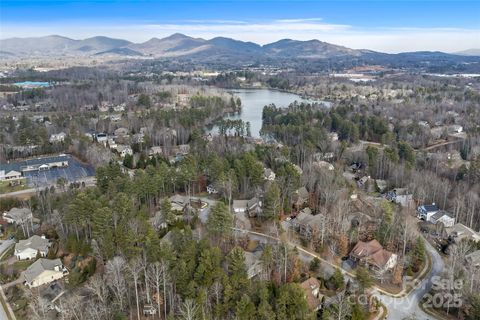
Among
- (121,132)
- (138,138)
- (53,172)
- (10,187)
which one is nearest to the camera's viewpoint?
(10,187)

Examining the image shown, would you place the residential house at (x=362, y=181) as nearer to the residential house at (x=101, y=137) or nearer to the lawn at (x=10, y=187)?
the lawn at (x=10, y=187)

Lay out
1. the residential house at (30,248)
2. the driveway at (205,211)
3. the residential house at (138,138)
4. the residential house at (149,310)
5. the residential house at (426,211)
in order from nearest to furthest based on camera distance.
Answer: the residential house at (149,310), the residential house at (30,248), the driveway at (205,211), the residential house at (426,211), the residential house at (138,138)

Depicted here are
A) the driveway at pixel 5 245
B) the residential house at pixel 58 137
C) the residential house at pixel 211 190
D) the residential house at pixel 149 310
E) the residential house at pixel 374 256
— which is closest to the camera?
the residential house at pixel 149 310

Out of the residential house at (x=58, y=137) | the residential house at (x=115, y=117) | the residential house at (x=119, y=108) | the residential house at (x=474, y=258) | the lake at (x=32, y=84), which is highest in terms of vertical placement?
the lake at (x=32, y=84)

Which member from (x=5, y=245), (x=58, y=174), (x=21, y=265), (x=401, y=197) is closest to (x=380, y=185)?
(x=401, y=197)

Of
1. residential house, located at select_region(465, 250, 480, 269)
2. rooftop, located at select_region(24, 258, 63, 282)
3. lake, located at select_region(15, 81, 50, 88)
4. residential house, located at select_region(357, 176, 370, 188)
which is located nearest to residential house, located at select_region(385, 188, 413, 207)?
residential house, located at select_region(357, 176, 370, 188)

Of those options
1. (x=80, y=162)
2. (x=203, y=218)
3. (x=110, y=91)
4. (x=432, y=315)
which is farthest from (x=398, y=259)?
(x=110, y=91)

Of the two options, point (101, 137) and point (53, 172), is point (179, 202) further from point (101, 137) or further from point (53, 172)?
point (101, 137)

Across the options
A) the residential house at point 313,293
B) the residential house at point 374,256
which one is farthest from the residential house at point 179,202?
the residential house at point 374,256
